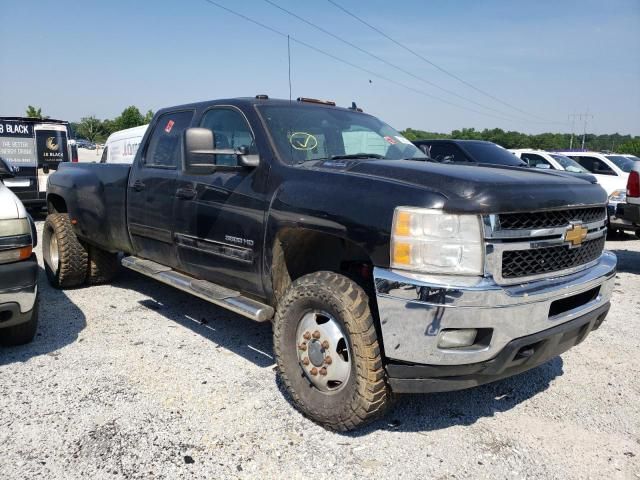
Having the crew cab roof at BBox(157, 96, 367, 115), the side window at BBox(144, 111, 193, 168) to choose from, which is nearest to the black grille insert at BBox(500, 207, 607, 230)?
the crew cab roof at BBox(157, 96, 367, 115)

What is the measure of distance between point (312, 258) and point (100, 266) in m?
3.45

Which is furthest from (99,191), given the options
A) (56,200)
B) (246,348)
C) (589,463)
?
(589,463)

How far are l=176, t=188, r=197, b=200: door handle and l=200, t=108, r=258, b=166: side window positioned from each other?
31 cm

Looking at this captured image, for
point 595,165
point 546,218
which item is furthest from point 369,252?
point 595,165

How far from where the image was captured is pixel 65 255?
18.1ft

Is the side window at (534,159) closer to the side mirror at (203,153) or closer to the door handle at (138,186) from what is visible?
the door handle at (138,186)

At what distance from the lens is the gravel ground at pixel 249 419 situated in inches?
103

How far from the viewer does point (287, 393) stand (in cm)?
331

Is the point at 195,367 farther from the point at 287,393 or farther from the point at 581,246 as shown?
the point at 581,246

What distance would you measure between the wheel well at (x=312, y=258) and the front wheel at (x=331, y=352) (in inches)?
8.4

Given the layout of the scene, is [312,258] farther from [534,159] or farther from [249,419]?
[534,159]

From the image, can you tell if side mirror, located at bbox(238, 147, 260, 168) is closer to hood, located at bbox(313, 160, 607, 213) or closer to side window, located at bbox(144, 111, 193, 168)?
hood, located at bbox(313, 160, 607, 213)

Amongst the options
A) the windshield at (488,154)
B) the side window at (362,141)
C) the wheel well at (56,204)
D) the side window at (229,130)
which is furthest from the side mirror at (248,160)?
the windshield at (488,154)

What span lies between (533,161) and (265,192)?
33.2ft
